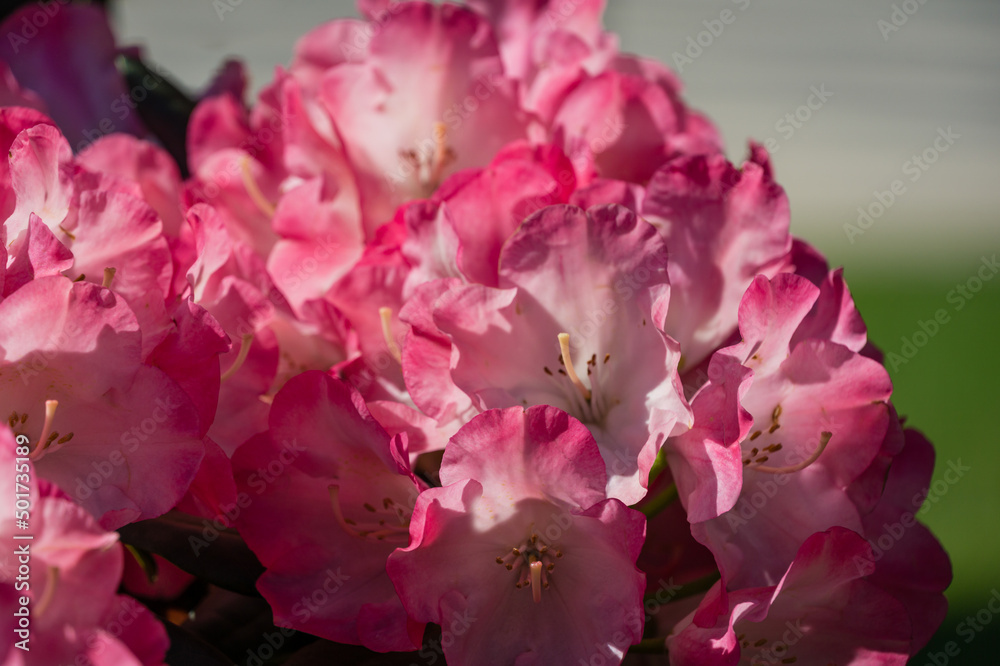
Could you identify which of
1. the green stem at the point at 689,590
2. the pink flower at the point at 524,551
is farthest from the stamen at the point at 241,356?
the green stem at the point at 689,590

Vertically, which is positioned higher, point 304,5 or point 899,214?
point 899,214

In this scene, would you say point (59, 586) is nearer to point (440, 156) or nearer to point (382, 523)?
point (382, 523)

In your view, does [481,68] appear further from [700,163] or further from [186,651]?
[186,651]

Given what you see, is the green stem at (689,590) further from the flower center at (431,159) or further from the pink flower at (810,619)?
the flower center at (431,159)

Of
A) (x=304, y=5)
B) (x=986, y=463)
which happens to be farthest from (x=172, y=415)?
(x=304, y=5)

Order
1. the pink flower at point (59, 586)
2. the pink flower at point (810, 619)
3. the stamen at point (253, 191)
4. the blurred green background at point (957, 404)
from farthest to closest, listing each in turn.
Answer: the blurred green background at point (957, 404) < the stamen at point (253, 191) < the pink flower at point (810, 619) < the pink flower at point (59, 586)

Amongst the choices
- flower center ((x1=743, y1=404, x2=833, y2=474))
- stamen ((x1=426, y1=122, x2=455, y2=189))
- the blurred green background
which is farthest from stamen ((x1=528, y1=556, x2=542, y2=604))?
the blurred green background

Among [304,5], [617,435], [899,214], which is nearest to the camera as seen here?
[617,435]

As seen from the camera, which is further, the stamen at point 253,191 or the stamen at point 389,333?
the stamen at point 253,191
